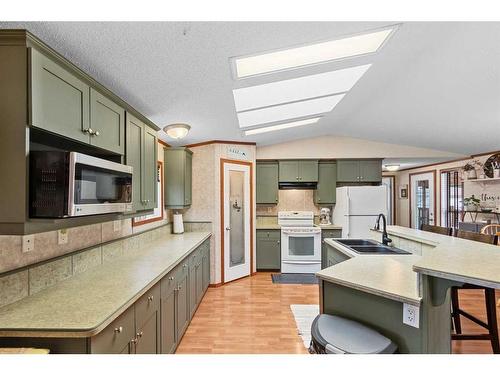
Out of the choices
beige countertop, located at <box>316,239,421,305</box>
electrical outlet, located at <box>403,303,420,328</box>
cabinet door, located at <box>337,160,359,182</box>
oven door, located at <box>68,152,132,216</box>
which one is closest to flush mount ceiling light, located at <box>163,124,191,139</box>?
oven door, located at <box>68,152,132,216</box>

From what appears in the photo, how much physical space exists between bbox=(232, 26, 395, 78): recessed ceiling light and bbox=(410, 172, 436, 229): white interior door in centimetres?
540

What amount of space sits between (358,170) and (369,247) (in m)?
2.65

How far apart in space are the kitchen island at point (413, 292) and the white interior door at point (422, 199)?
534 centimetres

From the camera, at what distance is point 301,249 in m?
4.53

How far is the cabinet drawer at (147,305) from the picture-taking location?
155cm

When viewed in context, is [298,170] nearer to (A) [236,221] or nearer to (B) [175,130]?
(A) [236,221]

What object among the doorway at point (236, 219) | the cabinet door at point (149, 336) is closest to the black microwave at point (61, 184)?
the cabinet door at point (149, 336)

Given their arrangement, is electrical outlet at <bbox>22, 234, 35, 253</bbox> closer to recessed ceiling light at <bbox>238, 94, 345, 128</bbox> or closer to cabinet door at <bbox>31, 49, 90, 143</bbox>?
cabinet door at <bbox>31, 49, 90, 143</bbox>

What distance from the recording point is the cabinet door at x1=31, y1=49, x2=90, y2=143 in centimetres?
109

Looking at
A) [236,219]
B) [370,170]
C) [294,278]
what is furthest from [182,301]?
[370,170]

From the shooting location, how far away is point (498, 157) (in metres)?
4.56

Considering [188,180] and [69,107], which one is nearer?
[69,107]
